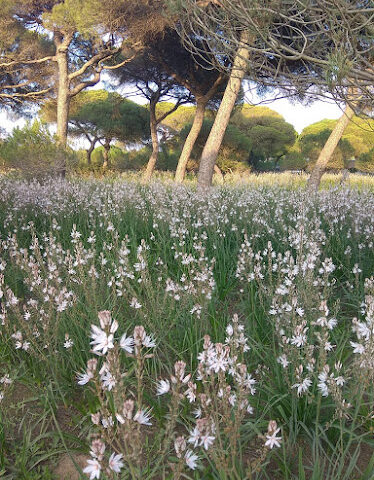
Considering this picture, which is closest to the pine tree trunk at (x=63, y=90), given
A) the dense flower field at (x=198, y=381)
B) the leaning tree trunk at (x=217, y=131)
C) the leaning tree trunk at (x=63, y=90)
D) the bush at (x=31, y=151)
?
the leaning tree trunk at (x=63, y=90)

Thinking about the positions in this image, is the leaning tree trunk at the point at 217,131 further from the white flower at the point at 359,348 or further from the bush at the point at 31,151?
the white flower at the point at 359,348

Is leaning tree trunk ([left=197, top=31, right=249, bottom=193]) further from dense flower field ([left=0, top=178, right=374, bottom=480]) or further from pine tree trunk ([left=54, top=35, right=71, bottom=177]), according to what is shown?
dense flower field ([left=0, top=178, right=374, bottom=480])

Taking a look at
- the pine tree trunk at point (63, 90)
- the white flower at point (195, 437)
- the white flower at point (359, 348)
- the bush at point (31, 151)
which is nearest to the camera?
the white flower at point (195, 437)

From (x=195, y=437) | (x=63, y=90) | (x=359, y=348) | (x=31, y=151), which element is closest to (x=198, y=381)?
(x=359, y=348)

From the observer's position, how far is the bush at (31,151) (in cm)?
817

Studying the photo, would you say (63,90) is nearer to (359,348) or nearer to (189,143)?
(189,143)

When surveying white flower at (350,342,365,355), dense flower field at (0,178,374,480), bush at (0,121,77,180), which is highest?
bush at (0,121,77,180)

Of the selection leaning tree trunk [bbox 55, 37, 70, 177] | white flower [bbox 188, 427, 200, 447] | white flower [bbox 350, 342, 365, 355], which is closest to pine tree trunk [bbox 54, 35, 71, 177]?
leaning tree trunk [bbox 55, 37, 70, 177]

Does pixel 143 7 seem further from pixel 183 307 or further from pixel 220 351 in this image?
pixel 220 351

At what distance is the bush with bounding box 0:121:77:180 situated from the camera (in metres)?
8.17

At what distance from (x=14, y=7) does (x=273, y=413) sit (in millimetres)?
16168

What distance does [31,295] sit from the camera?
3.39 metres

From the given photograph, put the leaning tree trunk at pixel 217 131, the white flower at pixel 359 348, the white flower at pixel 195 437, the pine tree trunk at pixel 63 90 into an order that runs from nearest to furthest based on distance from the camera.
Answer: the white flower at pixel 195 437 < the white flower at pixel 359 348 < the leaning tree trunk at pixel 217 131 < the pine tree trunk at pixel 63 90

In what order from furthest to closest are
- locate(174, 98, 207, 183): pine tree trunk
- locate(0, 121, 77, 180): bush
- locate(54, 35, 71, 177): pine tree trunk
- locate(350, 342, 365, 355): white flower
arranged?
locate(174, 98, 207, 183): pine tree trunk
locate(54, 35, 71, 177): pine tree trunk
locate(0, 121, 77, 180): bush
locate(350, 342, 365, 355): white flower
